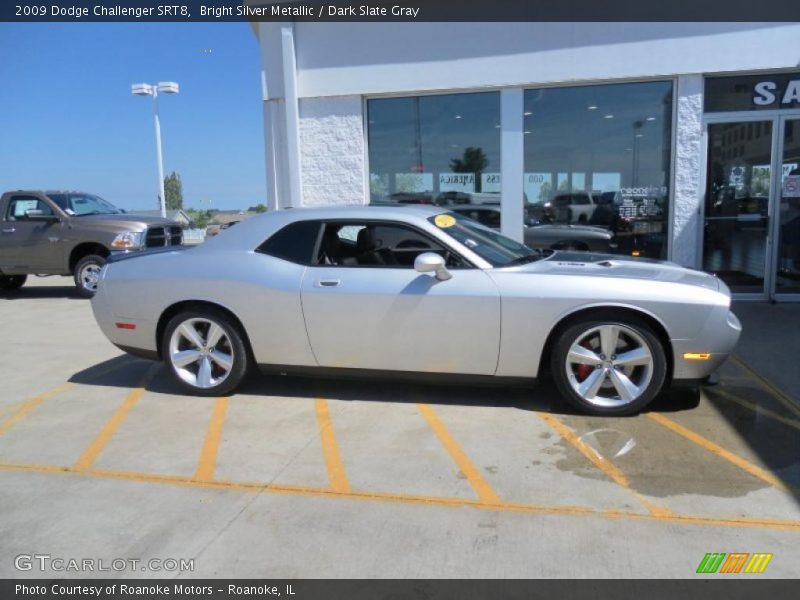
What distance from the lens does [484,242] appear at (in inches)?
203

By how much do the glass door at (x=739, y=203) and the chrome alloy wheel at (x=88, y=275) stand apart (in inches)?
384


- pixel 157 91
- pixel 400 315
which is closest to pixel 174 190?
pixel 157 91

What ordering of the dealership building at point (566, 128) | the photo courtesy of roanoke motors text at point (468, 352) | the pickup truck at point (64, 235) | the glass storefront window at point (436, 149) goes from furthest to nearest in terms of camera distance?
the pickup truck at point (64, 235)
the glass storefront window at point (436, 149)
the dealership building at point (566, 128)
the photo courtesy of roanoke motors text at point (468, 352)

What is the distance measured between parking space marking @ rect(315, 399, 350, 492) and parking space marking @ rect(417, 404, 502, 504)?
68 centimetres

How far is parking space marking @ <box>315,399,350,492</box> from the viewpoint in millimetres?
3727

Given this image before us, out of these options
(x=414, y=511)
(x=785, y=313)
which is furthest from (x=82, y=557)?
(x=785, y=313)

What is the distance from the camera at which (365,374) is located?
4980mm

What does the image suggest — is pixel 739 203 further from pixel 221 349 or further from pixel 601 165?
pixel 221 349

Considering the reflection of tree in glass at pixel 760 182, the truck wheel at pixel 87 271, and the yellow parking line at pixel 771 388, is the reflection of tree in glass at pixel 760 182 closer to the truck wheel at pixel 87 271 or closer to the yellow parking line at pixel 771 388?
the yellow parking line at pixel 771 388

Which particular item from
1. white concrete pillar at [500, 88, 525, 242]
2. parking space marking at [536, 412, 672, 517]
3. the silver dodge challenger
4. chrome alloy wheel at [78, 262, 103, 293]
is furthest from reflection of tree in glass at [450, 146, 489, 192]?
chrome alloy wheel at [78, 262, 103, 293]

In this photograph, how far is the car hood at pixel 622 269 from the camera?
459 cm

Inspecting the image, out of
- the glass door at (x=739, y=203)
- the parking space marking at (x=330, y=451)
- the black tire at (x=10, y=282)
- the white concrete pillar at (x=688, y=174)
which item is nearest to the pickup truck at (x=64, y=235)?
the black tire at (x=10, y=282)

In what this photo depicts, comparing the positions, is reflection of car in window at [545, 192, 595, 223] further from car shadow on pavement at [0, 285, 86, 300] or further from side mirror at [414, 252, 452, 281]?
car shadow on pavement at [0, 285, 86, 300]

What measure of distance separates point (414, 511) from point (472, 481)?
18.6 inches
